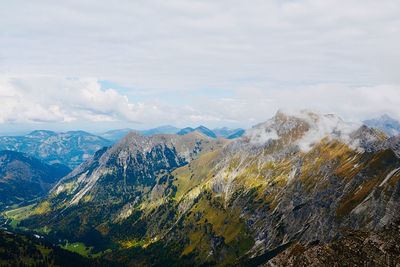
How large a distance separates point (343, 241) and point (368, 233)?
9.33m

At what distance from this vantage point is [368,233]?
142125 mm

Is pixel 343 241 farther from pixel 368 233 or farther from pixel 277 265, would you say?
pixel 277 265

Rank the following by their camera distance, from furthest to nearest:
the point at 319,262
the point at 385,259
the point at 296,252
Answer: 1. the point at 296,252
2. the point at 319,262
3. the point at 385,259

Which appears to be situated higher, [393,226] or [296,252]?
[393,226]

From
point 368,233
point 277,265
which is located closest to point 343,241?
point 368,233

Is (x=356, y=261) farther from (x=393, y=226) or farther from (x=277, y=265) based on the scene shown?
(x=277, y=265)

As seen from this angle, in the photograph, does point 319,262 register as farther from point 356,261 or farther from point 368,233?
point 368,233

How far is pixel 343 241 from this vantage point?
5620 inches

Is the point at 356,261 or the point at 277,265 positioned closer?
the point at 356,261

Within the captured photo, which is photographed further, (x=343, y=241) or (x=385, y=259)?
(x=343, y=241)

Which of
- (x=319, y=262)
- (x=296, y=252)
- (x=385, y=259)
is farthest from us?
(x=296, y=252)

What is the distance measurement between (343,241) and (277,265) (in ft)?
83.6

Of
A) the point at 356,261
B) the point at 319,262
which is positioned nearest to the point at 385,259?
the point at 356,261

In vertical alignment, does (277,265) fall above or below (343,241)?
below
